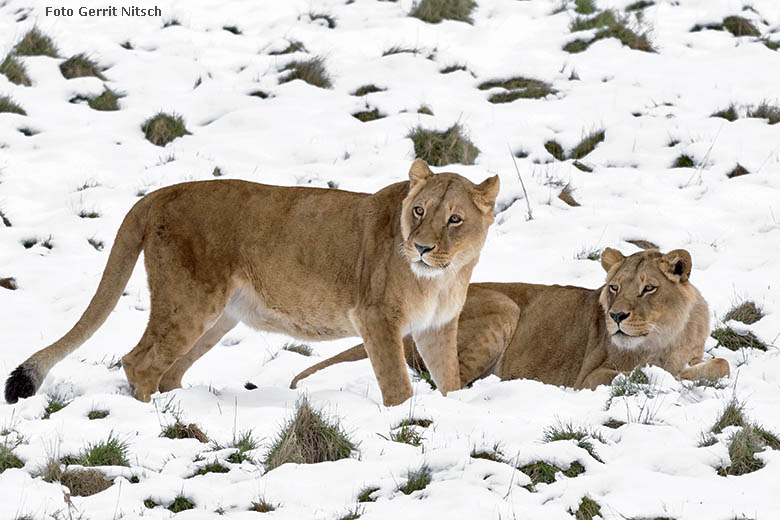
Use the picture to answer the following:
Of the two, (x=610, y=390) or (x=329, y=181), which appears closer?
(x=610, y=390)

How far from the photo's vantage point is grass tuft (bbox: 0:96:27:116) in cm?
1162

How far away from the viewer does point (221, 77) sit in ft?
42.4

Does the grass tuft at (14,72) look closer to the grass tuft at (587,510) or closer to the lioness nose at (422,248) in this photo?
the lioness nose at (422,248)

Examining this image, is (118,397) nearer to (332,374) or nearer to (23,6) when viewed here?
(332,374)

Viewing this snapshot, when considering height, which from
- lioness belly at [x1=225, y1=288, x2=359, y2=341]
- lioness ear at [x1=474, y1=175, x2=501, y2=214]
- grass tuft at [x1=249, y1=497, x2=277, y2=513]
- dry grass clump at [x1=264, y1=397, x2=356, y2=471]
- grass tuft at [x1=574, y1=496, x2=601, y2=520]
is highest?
lioness ear at [x1=474, y1=175, x2=501, y2=214]

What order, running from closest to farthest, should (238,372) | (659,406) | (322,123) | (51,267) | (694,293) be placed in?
(659,406)
(694,293)
(238,372)
(51,267)
(322,123)

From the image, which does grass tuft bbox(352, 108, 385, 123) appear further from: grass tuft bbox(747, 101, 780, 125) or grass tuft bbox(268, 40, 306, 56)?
grass tuft bbox(747, 101, 780, 125)

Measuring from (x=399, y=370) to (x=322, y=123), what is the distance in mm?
5732

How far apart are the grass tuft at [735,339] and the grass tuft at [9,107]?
739 centimetres

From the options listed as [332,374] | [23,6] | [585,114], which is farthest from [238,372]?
[23,6]

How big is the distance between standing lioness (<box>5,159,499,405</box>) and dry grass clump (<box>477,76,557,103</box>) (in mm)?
5664

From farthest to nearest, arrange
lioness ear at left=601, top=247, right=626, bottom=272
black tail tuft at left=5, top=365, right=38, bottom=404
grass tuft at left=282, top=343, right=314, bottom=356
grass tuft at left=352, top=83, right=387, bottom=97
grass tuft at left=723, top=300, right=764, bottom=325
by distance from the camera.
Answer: grass tuft at left=352, top=83, right=387, bottom=97 < grass tuft at left=282, top=343, right=314, bottom=356 < grass tuft at left=723, top=300, right=764, bottom=325 < lioness ear at left=601, top=247, right=626, bottom=272 < black tail tuft at left=5, top=365, right=38, bottom=404

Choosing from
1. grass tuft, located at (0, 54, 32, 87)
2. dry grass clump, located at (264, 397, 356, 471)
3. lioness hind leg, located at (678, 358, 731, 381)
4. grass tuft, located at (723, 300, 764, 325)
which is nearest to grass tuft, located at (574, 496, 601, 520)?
dry grass clump, located at (264, 397, 356, 471)

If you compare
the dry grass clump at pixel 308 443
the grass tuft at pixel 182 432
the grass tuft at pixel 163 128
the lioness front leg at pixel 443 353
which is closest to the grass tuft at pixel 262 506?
the dry grass clump at pixel 308 443
